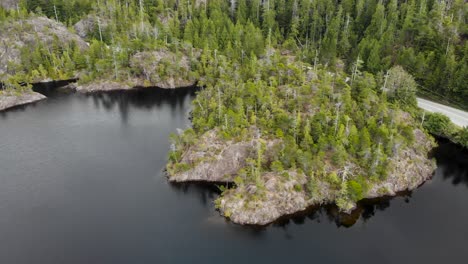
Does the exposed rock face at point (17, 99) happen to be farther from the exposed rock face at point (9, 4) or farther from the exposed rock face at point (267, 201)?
the exposed rock face at point (267, 201)

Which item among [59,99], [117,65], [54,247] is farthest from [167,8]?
[54,247]

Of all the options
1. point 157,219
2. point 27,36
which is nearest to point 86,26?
point 27,36

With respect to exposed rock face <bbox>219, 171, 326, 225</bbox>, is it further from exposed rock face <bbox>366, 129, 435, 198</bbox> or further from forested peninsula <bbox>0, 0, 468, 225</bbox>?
exposed rock face <bbox>366, 129, 435, 198</bbox>

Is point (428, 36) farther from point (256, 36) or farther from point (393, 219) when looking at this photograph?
point (393, 219)

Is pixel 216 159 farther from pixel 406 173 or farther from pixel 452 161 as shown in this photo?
pixel 452 161

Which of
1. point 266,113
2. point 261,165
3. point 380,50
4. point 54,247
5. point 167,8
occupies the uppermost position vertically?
point 167,8

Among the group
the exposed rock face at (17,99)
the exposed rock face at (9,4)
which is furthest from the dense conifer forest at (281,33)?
the exposed rock face at (17,99)
